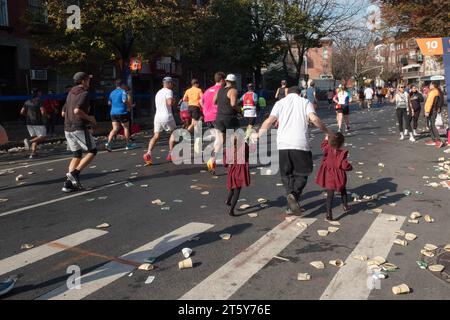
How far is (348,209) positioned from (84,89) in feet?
15.8

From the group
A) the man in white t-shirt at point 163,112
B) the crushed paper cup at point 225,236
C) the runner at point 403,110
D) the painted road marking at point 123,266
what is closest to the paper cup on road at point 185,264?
the painted road marking at point 123,266

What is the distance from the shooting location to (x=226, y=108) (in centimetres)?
890

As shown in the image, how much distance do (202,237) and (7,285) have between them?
7.14 feet

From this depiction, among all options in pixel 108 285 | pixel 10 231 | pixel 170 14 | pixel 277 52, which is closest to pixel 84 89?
pixel 10 231

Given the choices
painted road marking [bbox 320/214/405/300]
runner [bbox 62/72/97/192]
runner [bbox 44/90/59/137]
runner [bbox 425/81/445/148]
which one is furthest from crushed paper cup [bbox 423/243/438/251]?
runner [bbox 44/90/59/137]

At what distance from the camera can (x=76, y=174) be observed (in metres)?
8.19

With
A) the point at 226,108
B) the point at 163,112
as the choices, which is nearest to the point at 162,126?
the point at 163,112

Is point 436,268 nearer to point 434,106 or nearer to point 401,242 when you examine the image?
point 401,242

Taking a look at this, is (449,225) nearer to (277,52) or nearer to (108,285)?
(108,285)

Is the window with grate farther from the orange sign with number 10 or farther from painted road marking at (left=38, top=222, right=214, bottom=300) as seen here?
painted road marking at (left=38, top=222, right=214, bottom=300)

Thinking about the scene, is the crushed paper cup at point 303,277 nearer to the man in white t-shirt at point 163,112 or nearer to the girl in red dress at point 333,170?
the girl in red dress at point 333,170

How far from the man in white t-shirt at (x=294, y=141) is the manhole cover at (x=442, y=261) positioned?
1.91 m
